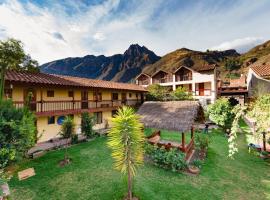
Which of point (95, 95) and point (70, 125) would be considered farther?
point (95, 95)

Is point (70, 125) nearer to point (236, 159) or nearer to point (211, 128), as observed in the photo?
point (236, 159)

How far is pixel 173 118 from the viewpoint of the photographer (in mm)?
11578

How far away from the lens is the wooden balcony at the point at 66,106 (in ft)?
48.5

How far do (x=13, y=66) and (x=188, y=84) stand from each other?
1254 inches

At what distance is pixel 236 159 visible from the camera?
11.8 m

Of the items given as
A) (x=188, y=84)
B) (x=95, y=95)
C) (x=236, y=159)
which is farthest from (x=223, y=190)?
(x=188, y=84)

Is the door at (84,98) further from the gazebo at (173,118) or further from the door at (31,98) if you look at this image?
the gazebo at (173,118)

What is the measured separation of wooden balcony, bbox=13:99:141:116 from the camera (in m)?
14.8

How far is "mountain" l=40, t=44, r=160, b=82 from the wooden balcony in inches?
3775

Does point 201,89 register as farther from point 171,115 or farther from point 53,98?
point 53,98

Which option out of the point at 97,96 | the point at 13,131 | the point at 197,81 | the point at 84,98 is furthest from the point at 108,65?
the point at 13,131

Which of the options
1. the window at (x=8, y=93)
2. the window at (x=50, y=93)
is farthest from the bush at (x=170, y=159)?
the window at (x=8, y=93)

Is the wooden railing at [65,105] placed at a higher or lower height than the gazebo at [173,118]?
higher

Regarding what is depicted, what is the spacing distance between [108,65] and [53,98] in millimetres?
126135
